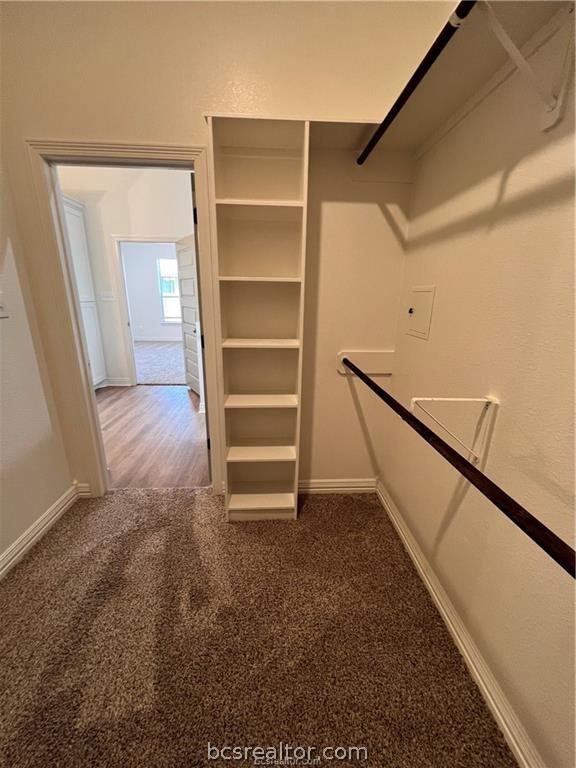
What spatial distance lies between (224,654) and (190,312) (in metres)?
3.51

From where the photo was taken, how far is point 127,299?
418cm

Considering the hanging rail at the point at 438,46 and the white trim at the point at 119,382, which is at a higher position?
the hanging rail at the point at 438,46

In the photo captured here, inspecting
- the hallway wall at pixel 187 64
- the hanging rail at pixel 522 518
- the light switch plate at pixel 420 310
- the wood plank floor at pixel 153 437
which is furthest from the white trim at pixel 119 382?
the hanging rail at pixel 522 518

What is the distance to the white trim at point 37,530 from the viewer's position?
1.48 metres

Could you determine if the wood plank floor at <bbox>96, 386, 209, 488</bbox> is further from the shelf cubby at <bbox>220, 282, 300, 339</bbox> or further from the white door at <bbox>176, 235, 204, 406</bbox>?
the shelf cubby at <bbox>220, 282, 300, 339</bbox>

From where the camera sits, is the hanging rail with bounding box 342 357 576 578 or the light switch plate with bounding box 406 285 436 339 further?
the light switch plate with bounding box 406 285 436 339

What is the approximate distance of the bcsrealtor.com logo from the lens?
90cm

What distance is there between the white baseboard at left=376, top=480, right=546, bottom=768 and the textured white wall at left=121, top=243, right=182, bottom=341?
7.78m

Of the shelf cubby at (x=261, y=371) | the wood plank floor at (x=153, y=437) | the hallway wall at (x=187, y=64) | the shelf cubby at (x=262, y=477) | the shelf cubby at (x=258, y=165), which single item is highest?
the hallway wall at (x=187, y=64)

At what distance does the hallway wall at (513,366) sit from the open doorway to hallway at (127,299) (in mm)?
2058

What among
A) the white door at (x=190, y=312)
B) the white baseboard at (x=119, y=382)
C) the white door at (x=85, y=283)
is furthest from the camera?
the white baseboard at (x=119, y=382)

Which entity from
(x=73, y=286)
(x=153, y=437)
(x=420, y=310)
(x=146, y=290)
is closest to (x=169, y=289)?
(x=146, y=290)

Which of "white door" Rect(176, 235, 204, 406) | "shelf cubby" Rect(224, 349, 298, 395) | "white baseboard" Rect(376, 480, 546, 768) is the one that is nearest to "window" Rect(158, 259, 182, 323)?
"white door" Rect(176, 235, 204, 406)

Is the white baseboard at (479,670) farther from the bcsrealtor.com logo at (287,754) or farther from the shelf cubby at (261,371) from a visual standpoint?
the shelf cubby at (261,371)
